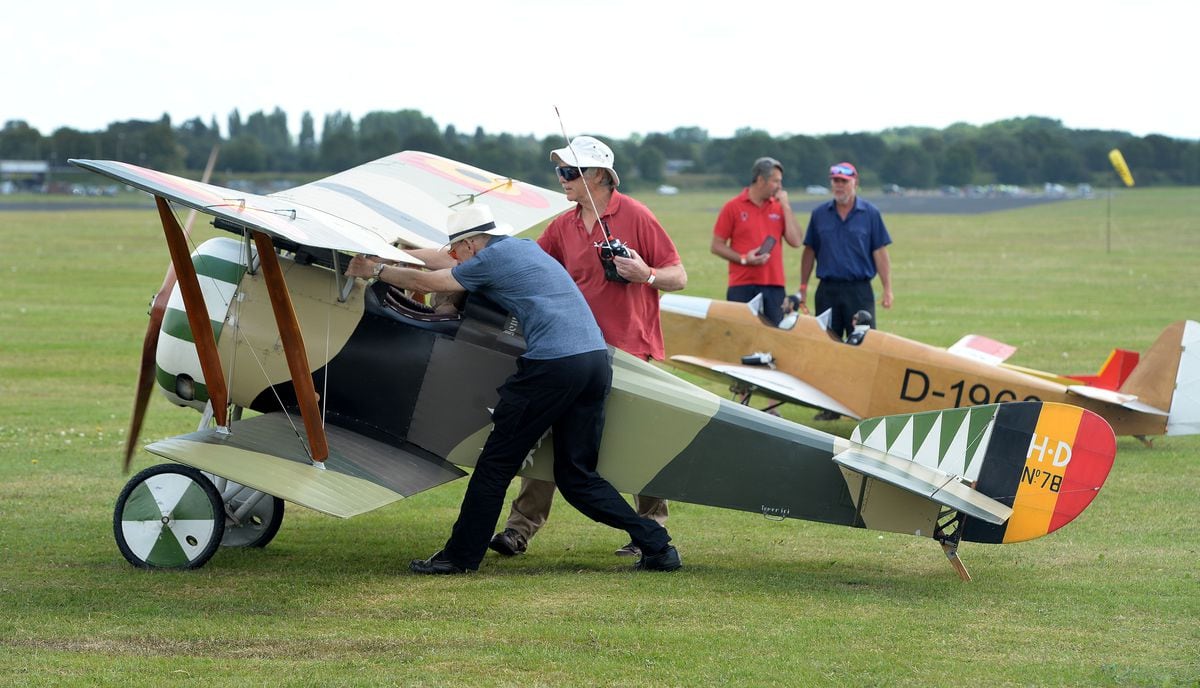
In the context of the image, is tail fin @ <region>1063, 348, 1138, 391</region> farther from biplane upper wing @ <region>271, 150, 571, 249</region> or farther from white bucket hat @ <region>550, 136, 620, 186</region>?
white bucket hat @ <region>550, 136, 620, 186</region>

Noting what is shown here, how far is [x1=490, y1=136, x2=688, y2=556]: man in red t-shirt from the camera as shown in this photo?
638cm

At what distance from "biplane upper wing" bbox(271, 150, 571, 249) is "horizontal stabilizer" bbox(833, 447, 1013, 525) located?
237 centimetres

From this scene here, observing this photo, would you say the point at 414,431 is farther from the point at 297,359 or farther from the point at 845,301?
the point at 845,301

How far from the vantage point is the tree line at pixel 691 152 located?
81.2m

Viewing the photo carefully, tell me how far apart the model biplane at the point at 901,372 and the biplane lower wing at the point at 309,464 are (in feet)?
14.5

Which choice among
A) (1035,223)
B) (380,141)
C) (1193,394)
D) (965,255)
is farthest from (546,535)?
(380,141)

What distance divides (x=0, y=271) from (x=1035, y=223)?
38.4 m

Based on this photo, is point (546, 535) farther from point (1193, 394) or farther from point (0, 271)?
point (0, 271)

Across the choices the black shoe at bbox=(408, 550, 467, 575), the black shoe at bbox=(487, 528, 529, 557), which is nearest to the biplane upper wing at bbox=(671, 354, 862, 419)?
the black shoe at bbox=(487, 528, 529, 557)

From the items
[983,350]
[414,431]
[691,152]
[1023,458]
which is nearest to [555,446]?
[414,431]

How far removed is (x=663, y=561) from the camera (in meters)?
6.20

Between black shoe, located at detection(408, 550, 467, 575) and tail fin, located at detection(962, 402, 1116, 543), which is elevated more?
tail fin, located at detection(962, 402, 1116, 543)

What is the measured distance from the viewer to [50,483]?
26.3 feet

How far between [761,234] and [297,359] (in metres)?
5.55
